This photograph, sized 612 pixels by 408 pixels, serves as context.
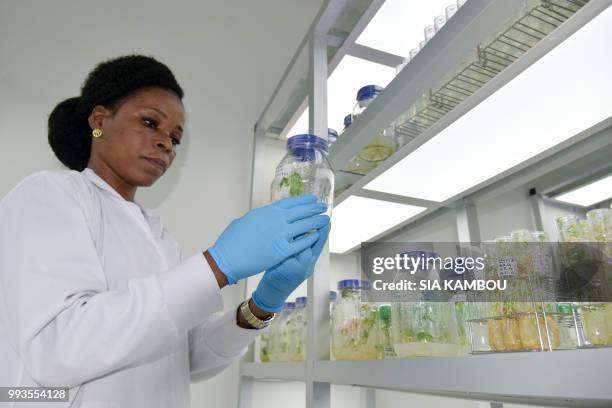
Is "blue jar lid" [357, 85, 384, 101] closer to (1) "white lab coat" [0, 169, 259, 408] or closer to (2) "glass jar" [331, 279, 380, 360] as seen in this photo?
(2) "glass jar" [331, 279, 380, 360]

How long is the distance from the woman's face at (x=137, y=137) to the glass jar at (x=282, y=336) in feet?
2.24

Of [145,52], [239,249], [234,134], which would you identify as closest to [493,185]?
[239,249]

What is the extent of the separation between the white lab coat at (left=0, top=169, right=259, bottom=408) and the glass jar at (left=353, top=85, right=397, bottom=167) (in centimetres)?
63

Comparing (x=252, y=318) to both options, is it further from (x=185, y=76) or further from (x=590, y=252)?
(x=185, y=76)

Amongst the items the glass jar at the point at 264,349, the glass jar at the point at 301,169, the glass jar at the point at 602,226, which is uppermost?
the glass jar at the point at 301,169

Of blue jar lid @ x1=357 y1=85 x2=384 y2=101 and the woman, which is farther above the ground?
blue jar lid @ x1=357 y1=85 x2=384 y2=101

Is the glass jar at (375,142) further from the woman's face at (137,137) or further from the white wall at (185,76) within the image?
the white wall at (185,76)

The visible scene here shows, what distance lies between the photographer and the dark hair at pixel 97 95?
3.19 ft

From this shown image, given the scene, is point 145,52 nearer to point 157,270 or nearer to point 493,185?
point 157,270

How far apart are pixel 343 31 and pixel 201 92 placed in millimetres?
915

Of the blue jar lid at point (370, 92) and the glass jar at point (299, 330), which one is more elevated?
the blue jar lid at point (370, 92)

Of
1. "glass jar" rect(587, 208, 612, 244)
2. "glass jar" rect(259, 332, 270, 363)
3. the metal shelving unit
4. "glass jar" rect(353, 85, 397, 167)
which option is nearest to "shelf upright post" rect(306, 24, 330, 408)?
the metal shelving unit

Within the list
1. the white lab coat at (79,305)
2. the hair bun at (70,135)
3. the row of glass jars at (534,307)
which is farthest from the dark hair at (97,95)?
the row of glass jars at (534,307)

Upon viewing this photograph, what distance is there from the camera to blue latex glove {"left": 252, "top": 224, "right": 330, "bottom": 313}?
2.48 feet
